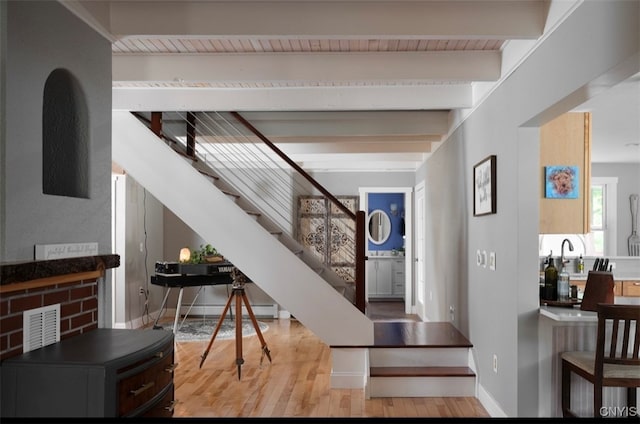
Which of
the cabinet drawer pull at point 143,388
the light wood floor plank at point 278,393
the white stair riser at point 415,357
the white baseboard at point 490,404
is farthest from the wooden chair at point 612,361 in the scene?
the cabinet drawer pull at point 143,388

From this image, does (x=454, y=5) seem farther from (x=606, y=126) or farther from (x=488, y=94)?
(x=606, y=126)

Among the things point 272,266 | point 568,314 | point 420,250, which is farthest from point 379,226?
point 568,314

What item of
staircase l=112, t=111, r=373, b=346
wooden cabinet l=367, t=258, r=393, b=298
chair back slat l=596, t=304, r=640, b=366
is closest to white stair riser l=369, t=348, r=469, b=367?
staircase l=112, t=111, r=373, b=346

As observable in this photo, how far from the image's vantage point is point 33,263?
1976 millimetres

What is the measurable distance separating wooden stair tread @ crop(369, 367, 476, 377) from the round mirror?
626cm

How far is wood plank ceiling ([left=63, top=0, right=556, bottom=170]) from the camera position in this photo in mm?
2879

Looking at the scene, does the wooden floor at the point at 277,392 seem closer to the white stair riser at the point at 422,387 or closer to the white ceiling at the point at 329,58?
the white stair riser at the point at 422,387

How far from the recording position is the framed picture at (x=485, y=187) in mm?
3758

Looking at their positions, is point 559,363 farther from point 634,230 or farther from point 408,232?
point 634,230

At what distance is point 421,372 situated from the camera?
14.4 feet

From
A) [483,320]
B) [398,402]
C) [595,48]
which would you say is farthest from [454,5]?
[398,402]

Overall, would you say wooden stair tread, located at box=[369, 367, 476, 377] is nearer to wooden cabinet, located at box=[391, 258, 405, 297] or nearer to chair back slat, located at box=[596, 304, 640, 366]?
chair back slat, located at box=[596, 304, 640, 366]

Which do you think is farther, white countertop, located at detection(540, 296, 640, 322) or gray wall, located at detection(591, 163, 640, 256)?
gray wall, located at detection(591, 163, 640, 256)

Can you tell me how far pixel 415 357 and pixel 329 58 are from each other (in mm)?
2655
